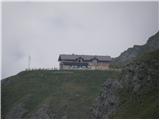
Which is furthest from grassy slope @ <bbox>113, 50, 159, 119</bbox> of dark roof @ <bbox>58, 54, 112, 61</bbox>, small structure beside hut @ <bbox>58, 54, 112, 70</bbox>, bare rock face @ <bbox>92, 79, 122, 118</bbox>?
dark roof @ <bbox>58, 54, 112, 61</bbox>

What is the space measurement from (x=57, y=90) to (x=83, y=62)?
28967mm

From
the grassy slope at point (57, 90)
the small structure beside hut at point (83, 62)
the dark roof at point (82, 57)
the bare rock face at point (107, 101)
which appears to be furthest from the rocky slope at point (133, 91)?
the dark roof at point (82, 57)

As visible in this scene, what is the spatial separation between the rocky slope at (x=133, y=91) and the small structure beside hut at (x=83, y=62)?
194ft

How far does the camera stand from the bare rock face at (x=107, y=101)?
71375 mm

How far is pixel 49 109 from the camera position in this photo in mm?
101938

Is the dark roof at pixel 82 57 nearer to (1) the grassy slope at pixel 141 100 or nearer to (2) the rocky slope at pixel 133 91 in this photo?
(2) the rocky slope at pixel 133 91

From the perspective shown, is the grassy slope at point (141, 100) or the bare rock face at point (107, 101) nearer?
the grassy slope at point (141, 100)

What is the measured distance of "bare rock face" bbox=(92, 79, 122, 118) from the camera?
71375 millimetres

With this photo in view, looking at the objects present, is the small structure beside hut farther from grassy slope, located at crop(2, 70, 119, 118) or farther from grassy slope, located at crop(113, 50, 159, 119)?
grassy slope, located at crop(113, 50, 159, 119)

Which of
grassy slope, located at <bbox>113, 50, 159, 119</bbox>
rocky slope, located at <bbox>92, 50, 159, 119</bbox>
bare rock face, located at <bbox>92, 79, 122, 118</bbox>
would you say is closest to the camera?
grassy slope, located at <bbox>113, 50, 159, 119</bbox>

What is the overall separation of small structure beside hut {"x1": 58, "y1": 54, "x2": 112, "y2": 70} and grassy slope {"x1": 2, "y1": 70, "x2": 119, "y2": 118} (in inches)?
450

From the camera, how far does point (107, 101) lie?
75312mm

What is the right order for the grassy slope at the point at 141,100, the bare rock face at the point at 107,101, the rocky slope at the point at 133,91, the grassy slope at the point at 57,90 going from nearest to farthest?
the grassy slope at the point at 141,100, the rocky slope at the point at 133,91, the bare rock face at the point at 107,101, the grassy slope at the point at 57,90

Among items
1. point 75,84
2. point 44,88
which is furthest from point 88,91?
point 44,88
